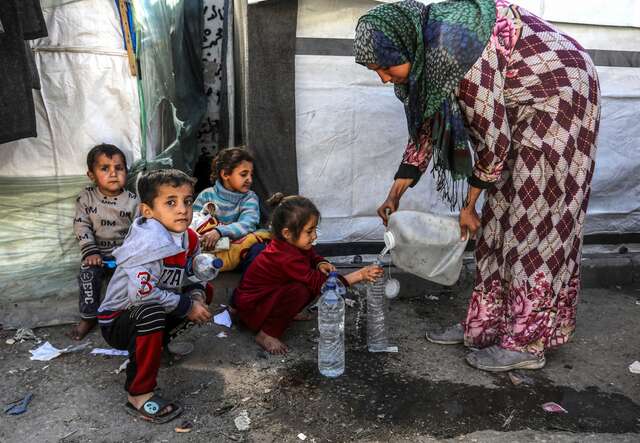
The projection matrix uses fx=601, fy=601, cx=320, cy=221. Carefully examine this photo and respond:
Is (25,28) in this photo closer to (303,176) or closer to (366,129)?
(303,176)

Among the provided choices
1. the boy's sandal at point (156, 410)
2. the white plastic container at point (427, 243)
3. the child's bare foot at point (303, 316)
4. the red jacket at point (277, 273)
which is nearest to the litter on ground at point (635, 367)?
the white plastic container at point (427, 243)

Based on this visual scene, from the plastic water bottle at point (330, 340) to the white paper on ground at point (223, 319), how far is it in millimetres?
779

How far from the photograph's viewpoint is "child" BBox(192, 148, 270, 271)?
400 centimetres

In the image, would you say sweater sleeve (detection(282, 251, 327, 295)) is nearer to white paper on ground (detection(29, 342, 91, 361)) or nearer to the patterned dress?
the patterned dress

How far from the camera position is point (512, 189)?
10.0 ft

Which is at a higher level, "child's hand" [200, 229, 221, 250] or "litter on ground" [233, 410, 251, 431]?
"child's hand" [200, 229, 221, 250]

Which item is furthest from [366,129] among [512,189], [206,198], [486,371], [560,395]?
[560,395]

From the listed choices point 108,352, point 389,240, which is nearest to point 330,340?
point 389,240

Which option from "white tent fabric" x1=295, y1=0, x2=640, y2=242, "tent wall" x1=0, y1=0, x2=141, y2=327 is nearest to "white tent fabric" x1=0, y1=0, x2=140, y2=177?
"tent wall" x1=0, y1=0, x2=141, y2=327

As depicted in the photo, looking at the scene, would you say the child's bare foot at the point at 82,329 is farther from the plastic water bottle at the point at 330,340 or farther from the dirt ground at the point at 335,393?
the plastic water bottle at the point at 330,340

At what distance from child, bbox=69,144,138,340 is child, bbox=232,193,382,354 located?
90 cm

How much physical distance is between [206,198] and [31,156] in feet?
3.74

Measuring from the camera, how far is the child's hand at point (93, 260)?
3.61m

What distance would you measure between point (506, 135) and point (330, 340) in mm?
1360
